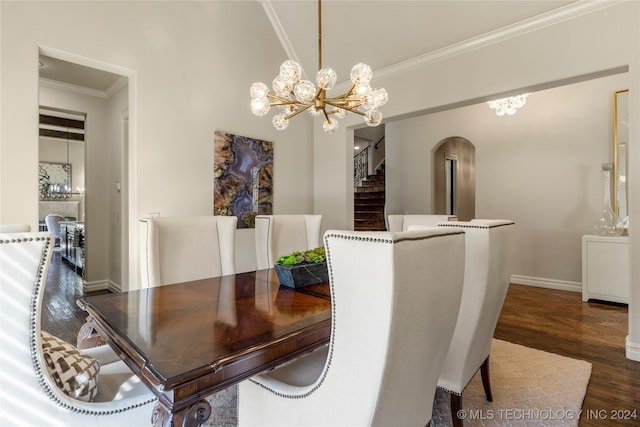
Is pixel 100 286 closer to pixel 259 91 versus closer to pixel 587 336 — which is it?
pixel 259 91

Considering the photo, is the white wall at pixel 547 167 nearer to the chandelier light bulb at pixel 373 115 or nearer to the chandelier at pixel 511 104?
the chandelier at pixel 511 104

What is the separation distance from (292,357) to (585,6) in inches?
136

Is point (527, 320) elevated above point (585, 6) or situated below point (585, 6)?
below

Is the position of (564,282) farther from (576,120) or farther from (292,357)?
(292,357)

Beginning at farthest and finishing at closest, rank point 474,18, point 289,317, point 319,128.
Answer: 1. point 319,128
2. point 474,18
3. point 289,317

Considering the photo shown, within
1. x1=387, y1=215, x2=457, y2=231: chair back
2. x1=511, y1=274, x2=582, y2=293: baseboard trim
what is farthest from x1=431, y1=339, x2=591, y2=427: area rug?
x1=511, y1=274, x2=582, y2=293: baseboard trim

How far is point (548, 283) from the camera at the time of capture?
179 inches

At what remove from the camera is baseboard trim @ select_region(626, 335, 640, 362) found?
2.36m

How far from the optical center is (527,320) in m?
3.27

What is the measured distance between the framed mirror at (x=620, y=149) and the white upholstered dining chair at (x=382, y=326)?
14.2 feet

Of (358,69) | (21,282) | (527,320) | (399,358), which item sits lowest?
(527,320)

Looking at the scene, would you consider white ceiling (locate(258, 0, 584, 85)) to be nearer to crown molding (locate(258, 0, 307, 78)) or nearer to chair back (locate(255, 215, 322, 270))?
crown molding (locate(258, 0, 307, 78))

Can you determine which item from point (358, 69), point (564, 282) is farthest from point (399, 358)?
point (564, 282)

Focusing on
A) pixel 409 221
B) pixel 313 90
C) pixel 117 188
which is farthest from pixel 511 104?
pixel 117 188
